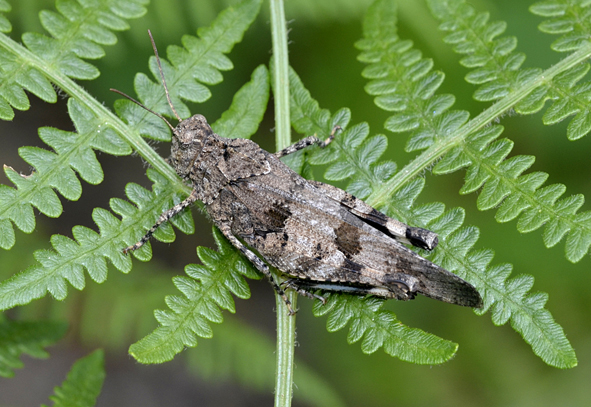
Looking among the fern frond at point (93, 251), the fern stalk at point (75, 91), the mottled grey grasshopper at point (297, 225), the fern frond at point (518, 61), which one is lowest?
the fern frond at point (93, 251)

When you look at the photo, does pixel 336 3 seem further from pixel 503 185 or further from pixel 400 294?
pixel 400 294

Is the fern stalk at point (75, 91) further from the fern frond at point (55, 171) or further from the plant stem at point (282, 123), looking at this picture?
the plant stem at point (282, 123)

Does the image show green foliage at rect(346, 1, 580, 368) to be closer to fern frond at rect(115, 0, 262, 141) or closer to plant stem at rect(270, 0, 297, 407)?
plant stem at rect(270, 0, 297, 407)

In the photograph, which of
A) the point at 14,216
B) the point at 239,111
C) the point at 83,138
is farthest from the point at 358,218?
the point at 14,216

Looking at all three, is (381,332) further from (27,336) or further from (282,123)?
(27,336)

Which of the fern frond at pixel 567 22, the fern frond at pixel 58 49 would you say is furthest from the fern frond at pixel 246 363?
the fern frond at pixel 567 22

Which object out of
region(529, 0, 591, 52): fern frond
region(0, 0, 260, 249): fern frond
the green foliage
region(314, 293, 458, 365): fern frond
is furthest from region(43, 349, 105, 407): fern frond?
region(529, 0, 591, 52): fern frond
